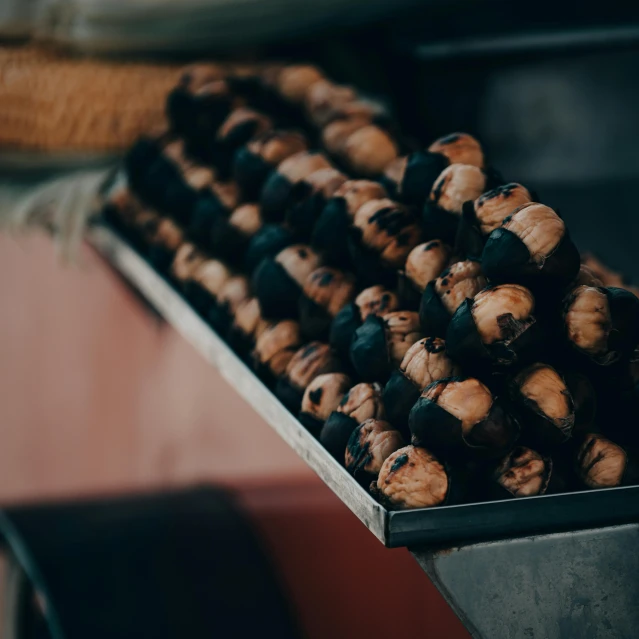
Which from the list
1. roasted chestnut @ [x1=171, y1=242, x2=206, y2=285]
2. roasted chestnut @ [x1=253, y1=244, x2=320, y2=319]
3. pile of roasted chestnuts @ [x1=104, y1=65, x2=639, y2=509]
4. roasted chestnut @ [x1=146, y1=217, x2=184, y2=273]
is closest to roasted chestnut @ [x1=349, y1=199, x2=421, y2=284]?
pile of roasted chestnuts @ [x1=104, y1=65, x2=639, y2=509]

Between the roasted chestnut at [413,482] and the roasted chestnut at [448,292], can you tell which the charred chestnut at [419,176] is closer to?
the roasted chestnut at [448,292]

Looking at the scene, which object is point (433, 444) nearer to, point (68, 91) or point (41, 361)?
point (68, 91)

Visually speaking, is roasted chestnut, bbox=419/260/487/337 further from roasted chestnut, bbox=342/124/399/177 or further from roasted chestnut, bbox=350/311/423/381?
roasted chestnut, bbox=342/124/399/177

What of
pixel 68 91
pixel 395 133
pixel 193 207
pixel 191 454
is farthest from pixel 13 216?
pixel 395 133

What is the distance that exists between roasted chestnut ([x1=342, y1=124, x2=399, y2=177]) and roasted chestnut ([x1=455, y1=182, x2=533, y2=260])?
1.31ft

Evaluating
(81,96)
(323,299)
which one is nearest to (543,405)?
(323,299)

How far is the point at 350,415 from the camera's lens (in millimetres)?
949

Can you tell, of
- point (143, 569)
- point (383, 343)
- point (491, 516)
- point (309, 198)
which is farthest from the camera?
point (143, 569)

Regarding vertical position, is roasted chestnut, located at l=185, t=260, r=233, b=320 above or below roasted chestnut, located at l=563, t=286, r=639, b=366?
below

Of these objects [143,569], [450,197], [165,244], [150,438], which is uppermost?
[450,197]

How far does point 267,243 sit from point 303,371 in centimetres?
29

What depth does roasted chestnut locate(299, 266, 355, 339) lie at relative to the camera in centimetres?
115

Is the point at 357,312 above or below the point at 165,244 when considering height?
above

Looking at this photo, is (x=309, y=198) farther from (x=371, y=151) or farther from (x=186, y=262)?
(x=186, y=262)
